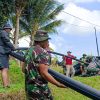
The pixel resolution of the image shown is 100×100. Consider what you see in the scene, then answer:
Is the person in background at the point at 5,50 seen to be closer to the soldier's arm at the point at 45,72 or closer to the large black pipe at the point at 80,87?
the soldier's arm at the point at 45,72

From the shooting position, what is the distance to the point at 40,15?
3900 centimetres

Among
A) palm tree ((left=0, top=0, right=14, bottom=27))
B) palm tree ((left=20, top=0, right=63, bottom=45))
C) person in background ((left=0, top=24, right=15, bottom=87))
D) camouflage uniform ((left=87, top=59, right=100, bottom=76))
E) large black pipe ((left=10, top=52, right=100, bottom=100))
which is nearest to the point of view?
large black pipe ((left=10, top=52, right=100, bottom=100))

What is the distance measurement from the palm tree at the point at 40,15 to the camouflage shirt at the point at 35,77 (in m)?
31.8

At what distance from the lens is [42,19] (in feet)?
129

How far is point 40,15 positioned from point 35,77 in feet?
110

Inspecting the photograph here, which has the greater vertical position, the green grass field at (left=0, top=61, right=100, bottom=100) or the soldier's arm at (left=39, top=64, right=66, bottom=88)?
the soldier's arm at (left=39, top=64, right=66, bottom=88)

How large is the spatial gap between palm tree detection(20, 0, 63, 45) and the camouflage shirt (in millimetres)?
31813

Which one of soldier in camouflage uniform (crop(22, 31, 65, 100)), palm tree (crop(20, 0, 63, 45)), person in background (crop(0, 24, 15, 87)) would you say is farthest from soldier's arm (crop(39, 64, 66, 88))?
palm tree (crop(20, 0, 63, 45))

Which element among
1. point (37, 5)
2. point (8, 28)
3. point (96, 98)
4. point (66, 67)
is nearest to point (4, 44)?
point (8, 28)

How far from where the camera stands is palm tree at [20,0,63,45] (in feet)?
125

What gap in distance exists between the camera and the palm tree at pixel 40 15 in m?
38.2

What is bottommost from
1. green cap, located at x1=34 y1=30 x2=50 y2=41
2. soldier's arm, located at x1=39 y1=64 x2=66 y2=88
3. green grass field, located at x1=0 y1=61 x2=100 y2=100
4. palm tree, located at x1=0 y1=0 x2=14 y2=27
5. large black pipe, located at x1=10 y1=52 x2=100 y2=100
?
green grass field, located at x1=0 y1=61 x2=100 y2=100

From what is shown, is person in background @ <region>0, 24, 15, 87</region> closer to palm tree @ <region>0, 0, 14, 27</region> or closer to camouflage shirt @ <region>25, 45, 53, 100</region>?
camouflage shirt @ <region>25, 45, 53, 100</region>

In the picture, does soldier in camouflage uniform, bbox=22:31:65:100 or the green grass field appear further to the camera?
the green grass field
